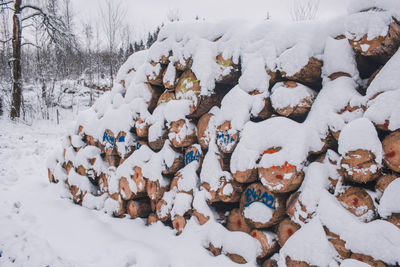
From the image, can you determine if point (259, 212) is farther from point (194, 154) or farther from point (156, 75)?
point (156, 75)

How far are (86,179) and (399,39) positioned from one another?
3.73m

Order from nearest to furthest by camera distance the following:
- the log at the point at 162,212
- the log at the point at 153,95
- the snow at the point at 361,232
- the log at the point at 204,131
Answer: the snow at the point at 361,232, the log at the point at 204,131, the log at the point at 162,212, the log at the point at 153,95

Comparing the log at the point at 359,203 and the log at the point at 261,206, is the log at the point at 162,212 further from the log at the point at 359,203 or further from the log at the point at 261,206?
the log at the point at 359,203

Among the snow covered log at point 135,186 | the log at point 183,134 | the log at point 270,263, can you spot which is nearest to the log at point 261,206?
the log at point 270,263

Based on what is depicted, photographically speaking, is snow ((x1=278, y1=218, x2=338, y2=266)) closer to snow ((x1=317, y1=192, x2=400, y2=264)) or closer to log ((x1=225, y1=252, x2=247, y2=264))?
snow ((x1=317, y1=192, x2=400, y2=264))

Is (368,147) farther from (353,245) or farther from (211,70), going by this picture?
(211,70)

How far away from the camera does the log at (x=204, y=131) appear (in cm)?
229

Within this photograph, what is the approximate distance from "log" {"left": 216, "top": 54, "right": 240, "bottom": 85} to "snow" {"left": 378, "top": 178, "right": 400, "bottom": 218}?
1.45m

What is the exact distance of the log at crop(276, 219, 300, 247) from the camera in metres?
1.67

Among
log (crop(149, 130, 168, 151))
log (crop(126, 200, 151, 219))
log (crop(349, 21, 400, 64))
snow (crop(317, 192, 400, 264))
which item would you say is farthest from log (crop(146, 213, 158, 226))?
log (crop(349, 21, 400, 64))

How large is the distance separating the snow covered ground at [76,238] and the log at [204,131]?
776mm

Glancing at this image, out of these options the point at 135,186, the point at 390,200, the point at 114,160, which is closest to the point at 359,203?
the point at 390,200

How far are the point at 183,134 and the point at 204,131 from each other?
24 centimetres

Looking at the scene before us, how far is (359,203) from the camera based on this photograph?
1374 mm
